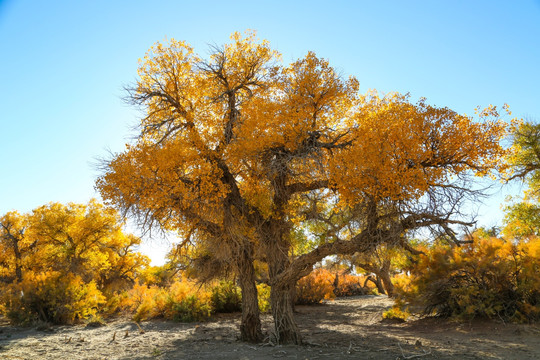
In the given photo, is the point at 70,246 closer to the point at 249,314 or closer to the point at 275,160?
the point at 249,314

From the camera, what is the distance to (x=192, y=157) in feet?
30.6

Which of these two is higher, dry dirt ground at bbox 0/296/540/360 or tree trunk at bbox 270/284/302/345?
tree trunk at bbox 270/284/302/345

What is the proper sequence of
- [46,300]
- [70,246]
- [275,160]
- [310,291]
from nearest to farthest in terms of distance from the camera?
[275,160] → [46,300] → [310,291] → [70,246]

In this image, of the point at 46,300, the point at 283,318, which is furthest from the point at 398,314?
the point at 46,300

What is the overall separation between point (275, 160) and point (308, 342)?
4885 millimetres

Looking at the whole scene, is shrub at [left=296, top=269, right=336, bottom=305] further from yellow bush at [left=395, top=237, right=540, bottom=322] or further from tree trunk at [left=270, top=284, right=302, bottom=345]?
tree trunk at [left=270, top=284, right=302, bottom=345]

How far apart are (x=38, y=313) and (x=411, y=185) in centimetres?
1536

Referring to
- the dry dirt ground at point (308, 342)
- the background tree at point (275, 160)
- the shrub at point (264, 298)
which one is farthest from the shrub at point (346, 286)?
the background tree at point (275, 160)

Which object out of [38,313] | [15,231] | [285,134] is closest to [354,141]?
[285,134]

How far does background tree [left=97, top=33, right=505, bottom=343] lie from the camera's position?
8.24 meters

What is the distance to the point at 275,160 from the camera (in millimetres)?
9414

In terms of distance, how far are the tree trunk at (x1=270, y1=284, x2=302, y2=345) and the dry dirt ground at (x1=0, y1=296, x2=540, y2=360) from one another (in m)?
0.41

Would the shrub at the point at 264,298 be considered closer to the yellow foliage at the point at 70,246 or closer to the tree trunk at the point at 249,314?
the tree trunk at the point at 249,314

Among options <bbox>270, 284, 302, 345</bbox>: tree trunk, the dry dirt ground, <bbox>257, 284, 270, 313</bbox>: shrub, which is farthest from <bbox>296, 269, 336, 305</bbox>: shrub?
<bbox>270, 284, 302, 345</bbox>: tree trunk
